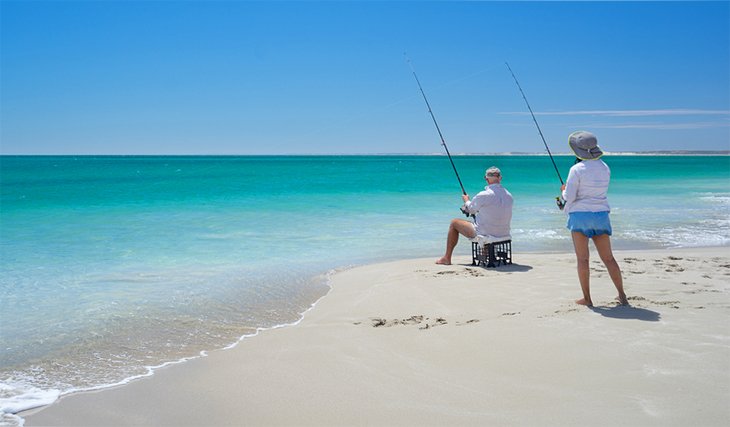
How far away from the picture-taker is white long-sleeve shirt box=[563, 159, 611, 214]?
472cm

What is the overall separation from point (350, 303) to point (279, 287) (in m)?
1.29

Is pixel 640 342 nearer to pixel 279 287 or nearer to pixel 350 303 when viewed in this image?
pixel 350 303

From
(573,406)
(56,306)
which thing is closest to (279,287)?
(56,306)

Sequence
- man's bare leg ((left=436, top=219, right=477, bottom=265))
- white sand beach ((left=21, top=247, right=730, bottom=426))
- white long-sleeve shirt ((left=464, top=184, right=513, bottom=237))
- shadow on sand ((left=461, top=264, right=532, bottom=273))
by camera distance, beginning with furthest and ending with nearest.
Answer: man's bare leg ((left=436, top=219, right=477, bottom=265)) < white long-sleeve shirt ((left=464, top=184, right=513, bottom=237)) < shadow on sand ((left=461, top=264, right=532, bottom=273)) < white sand beach ((left=21, top=247, right=730, bottom=426))

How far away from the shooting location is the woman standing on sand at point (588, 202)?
15.5 feet

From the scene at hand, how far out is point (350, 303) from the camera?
565 centimetres

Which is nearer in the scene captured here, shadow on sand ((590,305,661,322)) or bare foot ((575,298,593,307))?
shadow on sand ((590,305,661,322))

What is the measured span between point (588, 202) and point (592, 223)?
172mm

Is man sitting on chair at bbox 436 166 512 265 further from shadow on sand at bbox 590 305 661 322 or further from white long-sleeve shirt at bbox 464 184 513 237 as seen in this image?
shadow on sand at bbox 590 305 661 322

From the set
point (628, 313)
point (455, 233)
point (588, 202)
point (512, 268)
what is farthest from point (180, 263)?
point (628, 313)

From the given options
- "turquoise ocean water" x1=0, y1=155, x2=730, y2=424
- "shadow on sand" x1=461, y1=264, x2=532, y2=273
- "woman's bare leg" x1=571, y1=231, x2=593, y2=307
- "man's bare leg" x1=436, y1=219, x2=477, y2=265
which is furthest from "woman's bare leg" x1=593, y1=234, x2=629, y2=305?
"turquoise ocean water" x1=0, y1=155, x2=730, y2=424

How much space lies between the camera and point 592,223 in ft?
15.6

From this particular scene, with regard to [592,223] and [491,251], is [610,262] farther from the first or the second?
[491,251]

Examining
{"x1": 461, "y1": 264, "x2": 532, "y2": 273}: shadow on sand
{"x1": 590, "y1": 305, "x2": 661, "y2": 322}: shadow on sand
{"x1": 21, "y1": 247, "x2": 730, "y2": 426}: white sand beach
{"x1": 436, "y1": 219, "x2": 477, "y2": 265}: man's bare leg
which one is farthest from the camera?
{"x1": 436, "y1": 219, "x2": 477, "y2": 265}: man's bare leg
